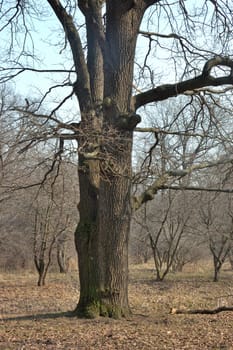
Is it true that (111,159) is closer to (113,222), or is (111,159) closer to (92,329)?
(113,222)

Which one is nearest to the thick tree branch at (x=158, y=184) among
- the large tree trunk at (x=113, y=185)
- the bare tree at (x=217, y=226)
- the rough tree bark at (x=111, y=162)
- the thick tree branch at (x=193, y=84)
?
the rough tree bark at (x=111, y=162)

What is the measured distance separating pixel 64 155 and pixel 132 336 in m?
3.10

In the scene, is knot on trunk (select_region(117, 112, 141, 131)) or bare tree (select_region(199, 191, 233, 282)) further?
bare tree (select_region(199, 191, 233, 282))

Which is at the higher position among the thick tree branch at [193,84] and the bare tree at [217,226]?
the thick tree branch at [193,84]

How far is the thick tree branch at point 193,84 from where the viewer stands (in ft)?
27.1

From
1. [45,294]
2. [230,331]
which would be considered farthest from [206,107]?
[45,294]

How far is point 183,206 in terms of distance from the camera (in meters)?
23.5

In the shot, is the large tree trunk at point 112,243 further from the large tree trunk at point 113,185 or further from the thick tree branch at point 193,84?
the thick tree branch at point 193,84

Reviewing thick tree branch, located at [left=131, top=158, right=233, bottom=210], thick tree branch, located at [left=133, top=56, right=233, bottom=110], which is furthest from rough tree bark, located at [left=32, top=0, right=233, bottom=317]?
thick tree branch, located at [left=131, top=158, right=233, bottom=210]

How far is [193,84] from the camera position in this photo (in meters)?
8.62

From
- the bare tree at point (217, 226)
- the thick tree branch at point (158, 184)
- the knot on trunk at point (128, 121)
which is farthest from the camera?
the bare tree at point (217, 226)

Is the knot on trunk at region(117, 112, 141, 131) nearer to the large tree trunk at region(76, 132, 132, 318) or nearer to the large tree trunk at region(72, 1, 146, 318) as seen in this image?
the large tree trunk at region(72, 1, 146, 318)

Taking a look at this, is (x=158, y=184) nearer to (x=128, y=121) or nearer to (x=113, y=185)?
(x=113, y=185)

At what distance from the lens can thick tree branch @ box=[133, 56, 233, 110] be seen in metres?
8.27
